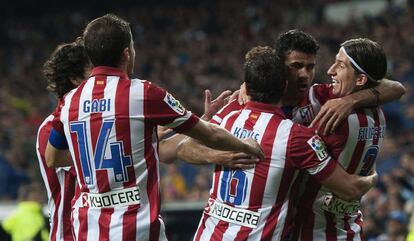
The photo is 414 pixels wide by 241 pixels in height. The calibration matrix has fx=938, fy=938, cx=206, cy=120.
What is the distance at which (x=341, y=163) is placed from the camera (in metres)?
5.64

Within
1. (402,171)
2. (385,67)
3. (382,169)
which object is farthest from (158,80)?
(385,67)

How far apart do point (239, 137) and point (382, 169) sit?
9.00 m

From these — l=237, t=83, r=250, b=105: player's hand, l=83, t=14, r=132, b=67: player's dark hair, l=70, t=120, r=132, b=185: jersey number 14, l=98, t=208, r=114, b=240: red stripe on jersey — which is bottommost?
l=98, t=208, r=114, b=240: red stripe on jersey

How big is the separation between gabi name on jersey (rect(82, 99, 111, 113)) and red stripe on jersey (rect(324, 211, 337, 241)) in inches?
62.1

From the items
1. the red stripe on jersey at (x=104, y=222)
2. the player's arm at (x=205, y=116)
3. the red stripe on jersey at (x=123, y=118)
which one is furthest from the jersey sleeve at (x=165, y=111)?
the player's arm at (x=205, y=116)

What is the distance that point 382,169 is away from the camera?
1398cm

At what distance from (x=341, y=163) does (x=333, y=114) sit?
13.5 inches

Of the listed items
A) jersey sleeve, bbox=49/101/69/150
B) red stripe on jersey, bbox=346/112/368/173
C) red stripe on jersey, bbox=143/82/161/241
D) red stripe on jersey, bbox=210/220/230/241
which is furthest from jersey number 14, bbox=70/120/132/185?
red stripe on jersey, bbox=346/112/368/173

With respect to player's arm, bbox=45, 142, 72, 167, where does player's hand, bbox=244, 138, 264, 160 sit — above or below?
above

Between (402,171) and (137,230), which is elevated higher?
(137,230)

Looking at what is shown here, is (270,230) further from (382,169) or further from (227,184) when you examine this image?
(382,169)

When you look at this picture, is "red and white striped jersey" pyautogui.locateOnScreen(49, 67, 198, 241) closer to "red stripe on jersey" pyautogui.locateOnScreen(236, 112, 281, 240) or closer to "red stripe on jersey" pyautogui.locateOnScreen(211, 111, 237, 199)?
"red stripe on jersey" pyautogui.locateOnScreen(211, 111, 237, 199)

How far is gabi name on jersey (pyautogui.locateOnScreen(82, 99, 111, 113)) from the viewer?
5.11m

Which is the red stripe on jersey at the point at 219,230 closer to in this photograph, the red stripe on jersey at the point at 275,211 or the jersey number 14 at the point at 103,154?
the red stripe on jersey at the point at 275,211
